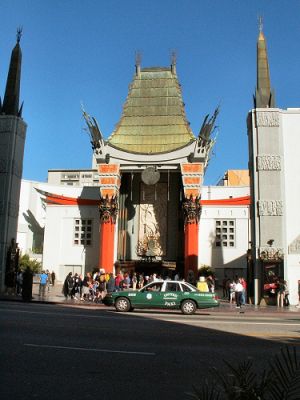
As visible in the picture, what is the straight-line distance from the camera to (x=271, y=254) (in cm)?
2364

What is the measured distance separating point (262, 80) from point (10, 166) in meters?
16.4

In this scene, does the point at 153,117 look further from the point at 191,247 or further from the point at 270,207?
the point at 270,207

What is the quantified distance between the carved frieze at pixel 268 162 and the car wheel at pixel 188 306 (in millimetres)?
10171

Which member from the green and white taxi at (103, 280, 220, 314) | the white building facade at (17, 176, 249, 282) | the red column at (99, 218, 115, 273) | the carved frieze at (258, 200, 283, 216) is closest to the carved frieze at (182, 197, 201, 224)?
the white building facade at (17, 176, 249, 282)

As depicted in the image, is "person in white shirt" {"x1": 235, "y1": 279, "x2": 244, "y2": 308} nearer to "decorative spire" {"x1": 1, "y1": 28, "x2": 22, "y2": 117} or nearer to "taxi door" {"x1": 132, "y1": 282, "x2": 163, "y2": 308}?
"taxi door" {"x1": 132, "y1": 282, "x2": 163, "y2": 308}

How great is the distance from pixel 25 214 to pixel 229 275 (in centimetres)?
2873

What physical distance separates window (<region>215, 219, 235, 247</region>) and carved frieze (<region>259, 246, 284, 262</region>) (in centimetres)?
1496

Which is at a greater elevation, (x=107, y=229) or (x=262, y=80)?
(x=262, y=80)

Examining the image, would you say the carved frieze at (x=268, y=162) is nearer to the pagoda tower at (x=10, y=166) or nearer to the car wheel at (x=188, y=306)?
the car wheel at (x=188, y=306)

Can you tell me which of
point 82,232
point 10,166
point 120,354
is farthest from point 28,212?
point 120,354

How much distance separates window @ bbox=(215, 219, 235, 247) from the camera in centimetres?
3881

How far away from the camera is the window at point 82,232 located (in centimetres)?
4008

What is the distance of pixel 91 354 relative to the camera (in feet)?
25.6

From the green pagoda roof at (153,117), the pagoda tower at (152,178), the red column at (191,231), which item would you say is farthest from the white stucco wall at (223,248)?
the green pagoda roof at (153,117)
